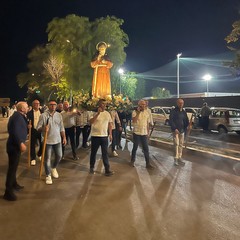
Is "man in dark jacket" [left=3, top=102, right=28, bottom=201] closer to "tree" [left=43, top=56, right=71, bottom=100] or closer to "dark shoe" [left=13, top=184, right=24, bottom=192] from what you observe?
"dark shoe" [left=13, top=184, right=24, bottom=192]

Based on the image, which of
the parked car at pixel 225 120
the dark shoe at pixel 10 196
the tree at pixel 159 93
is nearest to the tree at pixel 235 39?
the parked car at pixel 225 120

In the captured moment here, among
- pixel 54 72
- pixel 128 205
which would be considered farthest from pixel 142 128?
pixel 54 72

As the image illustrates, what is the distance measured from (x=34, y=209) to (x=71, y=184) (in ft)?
5.12

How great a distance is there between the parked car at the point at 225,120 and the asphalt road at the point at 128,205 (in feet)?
30.1

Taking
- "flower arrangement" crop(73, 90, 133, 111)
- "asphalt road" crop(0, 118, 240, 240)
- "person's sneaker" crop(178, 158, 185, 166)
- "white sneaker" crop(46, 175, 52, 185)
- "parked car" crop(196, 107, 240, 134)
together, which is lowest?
"asphalt road" crop(0, 118, 240, 240)

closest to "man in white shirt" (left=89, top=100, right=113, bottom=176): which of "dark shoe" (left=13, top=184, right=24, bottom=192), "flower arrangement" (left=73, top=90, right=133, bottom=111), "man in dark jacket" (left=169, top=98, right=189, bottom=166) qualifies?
"dark shoe" (left=13, top=184, right=24, bottom=192)

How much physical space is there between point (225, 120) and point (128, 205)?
13180 millimetres

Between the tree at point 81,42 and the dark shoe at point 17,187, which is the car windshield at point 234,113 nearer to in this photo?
the dark shoe at point 17,187

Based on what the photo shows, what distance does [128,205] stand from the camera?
540cm

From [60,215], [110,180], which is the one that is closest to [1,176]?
[110,180]

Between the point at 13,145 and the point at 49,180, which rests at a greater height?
the point at 13,145

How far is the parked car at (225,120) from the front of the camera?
16984 millimetres

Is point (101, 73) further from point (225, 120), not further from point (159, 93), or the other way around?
point (159, 93)

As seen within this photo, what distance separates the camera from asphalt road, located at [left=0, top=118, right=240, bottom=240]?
436 centimetres
